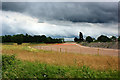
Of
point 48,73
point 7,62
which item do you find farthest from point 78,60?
point 7,62

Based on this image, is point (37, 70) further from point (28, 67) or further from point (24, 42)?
point (24, 42)

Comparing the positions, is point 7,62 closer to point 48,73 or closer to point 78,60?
point 48,73

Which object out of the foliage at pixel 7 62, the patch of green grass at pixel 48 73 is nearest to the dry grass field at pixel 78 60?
the patch of green grass at pixel 48 73

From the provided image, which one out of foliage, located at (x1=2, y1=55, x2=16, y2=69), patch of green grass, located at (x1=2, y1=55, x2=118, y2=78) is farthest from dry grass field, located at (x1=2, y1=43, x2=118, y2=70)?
foliage, located at (x1=2, y1=55, x2=16, y2=69)

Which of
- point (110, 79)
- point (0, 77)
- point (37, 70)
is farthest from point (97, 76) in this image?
point (0, 77)

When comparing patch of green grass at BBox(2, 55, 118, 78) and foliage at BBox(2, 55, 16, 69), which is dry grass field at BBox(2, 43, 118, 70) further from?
foliage at BBox(2, 55, 16, 69)

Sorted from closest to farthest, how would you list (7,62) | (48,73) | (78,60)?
(48,73) < (7,62) < (78,60)

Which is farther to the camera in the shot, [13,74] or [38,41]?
[38,41]

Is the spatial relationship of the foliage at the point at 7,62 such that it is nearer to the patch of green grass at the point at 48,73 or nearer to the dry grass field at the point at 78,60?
the patch of green grass at the point at 48,73

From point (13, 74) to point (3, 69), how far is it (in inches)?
41.3

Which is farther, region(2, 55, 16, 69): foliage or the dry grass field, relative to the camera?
the dry grass field

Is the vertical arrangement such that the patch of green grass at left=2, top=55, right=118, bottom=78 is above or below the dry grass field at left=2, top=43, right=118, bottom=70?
below

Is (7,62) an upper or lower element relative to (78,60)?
upper

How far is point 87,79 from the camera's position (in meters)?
6.42
